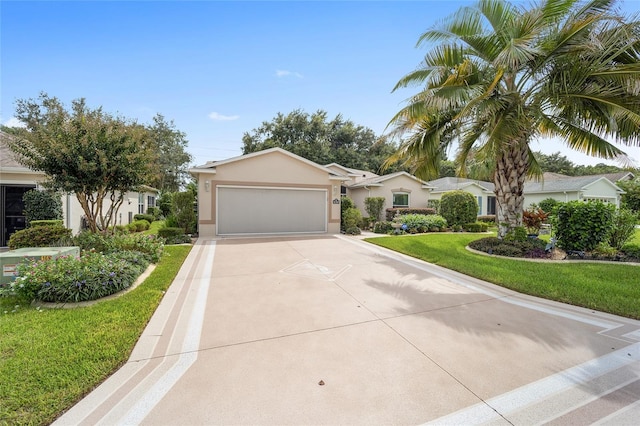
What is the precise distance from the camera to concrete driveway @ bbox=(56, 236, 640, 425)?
2414mm

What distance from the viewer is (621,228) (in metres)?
8.62

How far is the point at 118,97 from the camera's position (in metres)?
15.0

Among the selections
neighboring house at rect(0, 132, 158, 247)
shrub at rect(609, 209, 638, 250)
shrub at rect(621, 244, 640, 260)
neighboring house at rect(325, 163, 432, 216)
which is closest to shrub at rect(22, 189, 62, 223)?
neighboring house at rect(0, 132, 158, 247)

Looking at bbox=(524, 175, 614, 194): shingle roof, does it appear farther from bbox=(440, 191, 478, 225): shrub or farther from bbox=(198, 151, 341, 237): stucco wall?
bbox=(198, 151, 341, 237): stucco wall

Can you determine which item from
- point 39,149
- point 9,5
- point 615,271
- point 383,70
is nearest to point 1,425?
point 39,149

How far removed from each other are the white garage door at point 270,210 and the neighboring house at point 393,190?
4.93m

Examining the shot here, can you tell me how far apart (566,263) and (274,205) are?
1119 centimetres

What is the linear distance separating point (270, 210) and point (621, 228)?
42.3 feet

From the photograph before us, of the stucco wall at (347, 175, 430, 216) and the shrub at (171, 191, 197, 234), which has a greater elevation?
the stucco wall at (347, 175, 430, 216)

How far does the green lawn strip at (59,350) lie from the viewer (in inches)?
96.2

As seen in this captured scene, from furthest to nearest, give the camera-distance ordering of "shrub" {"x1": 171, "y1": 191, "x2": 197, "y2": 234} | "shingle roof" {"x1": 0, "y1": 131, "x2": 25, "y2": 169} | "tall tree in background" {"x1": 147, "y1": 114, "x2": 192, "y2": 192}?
"tall tree in background" {"x1": 147, "y1": 114, "x2": 192, "y2": 192} → "shrub" {"x1": 171, "y1": 191, "x2": 197, "y2": 234} → "shingle roof" {"x1": 0, "y1": 131, "x2": 25, "y2": 169}

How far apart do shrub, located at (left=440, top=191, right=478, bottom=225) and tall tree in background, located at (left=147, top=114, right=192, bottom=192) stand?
2788 cm

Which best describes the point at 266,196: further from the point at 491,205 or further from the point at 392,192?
the point at 491,205

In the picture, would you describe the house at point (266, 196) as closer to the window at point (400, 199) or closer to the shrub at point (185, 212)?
the shrub at point (185, 212)
